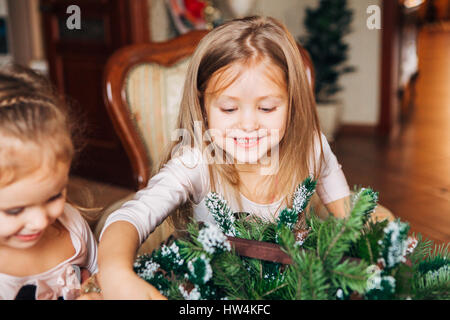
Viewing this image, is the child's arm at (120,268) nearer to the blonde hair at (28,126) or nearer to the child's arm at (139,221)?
the child's arm at (139,221)

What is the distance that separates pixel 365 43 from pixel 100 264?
434cm

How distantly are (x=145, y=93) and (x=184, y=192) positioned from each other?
2.23 ft

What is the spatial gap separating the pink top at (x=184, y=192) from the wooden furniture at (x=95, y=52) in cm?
226

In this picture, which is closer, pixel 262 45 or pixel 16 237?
pixel 16 237

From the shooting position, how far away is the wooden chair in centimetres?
144

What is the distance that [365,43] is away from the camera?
454 centimetres

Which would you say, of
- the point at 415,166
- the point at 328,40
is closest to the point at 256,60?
the point at 415,166

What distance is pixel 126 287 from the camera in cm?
55

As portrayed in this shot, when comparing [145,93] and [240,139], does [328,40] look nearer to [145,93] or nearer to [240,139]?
[145,93]

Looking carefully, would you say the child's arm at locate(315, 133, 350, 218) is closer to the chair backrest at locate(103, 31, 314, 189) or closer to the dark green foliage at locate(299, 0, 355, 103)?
the chair backrest at locate(103, 31, 314, 189)

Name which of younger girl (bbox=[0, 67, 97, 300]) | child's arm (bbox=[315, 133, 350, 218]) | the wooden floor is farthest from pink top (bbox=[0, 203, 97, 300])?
the wooden floor

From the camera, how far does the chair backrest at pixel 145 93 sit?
1439mm

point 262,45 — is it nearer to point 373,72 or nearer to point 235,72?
point 235,72

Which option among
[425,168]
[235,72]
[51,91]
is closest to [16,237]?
[51,91]
